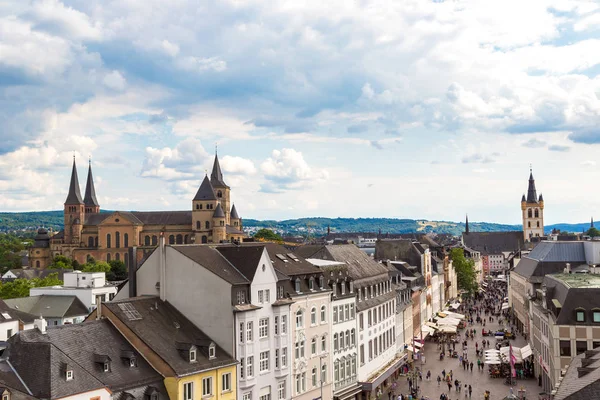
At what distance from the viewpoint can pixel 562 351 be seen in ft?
224

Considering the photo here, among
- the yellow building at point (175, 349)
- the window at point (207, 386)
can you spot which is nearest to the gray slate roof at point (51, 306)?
the yellow building at point (175, 349)

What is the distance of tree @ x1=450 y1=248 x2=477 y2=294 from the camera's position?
18150cm

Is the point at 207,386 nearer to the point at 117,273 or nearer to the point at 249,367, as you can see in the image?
the point at 249,367

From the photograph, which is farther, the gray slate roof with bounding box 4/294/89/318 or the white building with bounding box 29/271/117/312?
the white building with bounding box 29/271/117/312

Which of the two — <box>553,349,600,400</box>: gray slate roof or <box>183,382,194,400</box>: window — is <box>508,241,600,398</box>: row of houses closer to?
<box>553,349,600,400</box>: gray slate roof

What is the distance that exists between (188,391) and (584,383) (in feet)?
75.0

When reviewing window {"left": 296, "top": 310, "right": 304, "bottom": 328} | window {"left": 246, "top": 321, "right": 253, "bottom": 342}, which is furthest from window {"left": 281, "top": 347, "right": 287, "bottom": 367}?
window {"left": 246, "top": 321, "right": 253, "bottom": 342}

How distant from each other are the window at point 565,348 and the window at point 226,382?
105 feet

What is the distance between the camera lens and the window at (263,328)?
5572 cm

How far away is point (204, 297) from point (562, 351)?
33.1 metres

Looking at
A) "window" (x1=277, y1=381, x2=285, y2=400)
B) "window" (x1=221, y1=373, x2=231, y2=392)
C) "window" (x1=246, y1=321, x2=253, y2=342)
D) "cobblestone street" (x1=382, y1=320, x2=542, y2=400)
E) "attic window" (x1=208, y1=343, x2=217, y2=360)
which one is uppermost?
"window" (x1=246, y1=321, x2=253, y2=342)

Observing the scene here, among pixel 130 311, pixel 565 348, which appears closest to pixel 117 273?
pixel 565 348

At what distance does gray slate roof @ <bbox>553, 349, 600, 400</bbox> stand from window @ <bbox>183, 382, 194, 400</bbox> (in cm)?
2079

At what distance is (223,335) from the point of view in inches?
2090
